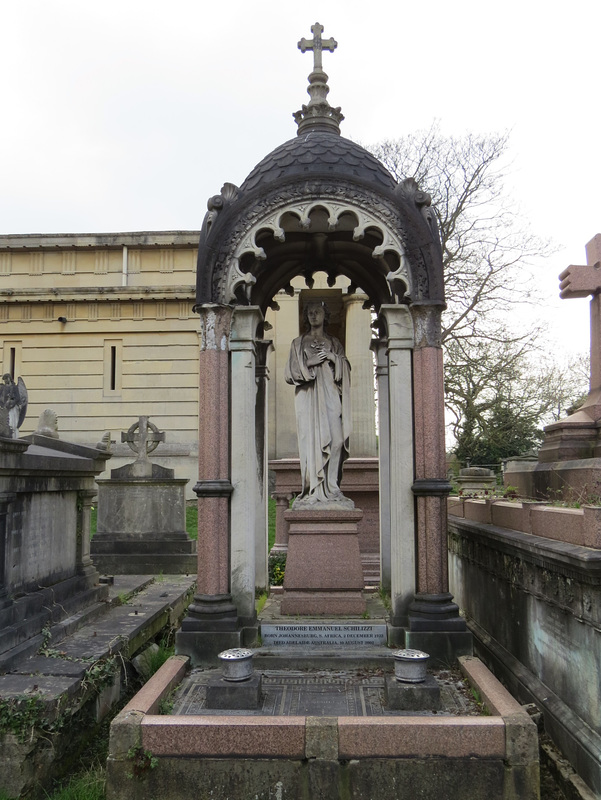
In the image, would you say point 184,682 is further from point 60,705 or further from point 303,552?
point 303,552

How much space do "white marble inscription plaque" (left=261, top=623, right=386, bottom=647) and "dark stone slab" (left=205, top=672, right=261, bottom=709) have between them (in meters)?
1.28

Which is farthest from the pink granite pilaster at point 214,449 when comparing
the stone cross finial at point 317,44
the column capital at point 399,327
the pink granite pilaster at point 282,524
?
the pink granite pilaster at point 282,524

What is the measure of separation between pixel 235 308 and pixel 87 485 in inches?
149

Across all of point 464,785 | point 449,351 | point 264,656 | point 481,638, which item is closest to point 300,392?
point 264,656

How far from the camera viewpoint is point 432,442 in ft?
19.6

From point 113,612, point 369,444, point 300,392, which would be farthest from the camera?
point 369,444

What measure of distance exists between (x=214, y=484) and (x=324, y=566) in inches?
58.2

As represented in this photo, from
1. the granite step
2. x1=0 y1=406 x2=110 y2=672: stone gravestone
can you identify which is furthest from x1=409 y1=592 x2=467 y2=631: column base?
x1=0 y1=406 x2=110 y2=672: stone gravestone

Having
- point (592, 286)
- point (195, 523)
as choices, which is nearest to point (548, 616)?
point (592, 286)

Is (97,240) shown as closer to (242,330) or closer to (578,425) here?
(242,330)

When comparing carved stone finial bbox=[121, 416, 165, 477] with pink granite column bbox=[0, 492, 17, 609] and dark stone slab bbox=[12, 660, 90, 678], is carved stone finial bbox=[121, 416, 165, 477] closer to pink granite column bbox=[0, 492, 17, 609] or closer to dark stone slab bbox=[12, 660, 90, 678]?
pink granite column bbox=[0, 492, 17, 609]

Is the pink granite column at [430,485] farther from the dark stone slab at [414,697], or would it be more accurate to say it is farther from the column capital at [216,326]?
the column capital at [216,326]

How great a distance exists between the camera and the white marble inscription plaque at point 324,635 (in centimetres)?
589

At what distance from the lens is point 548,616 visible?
5.19 metres
